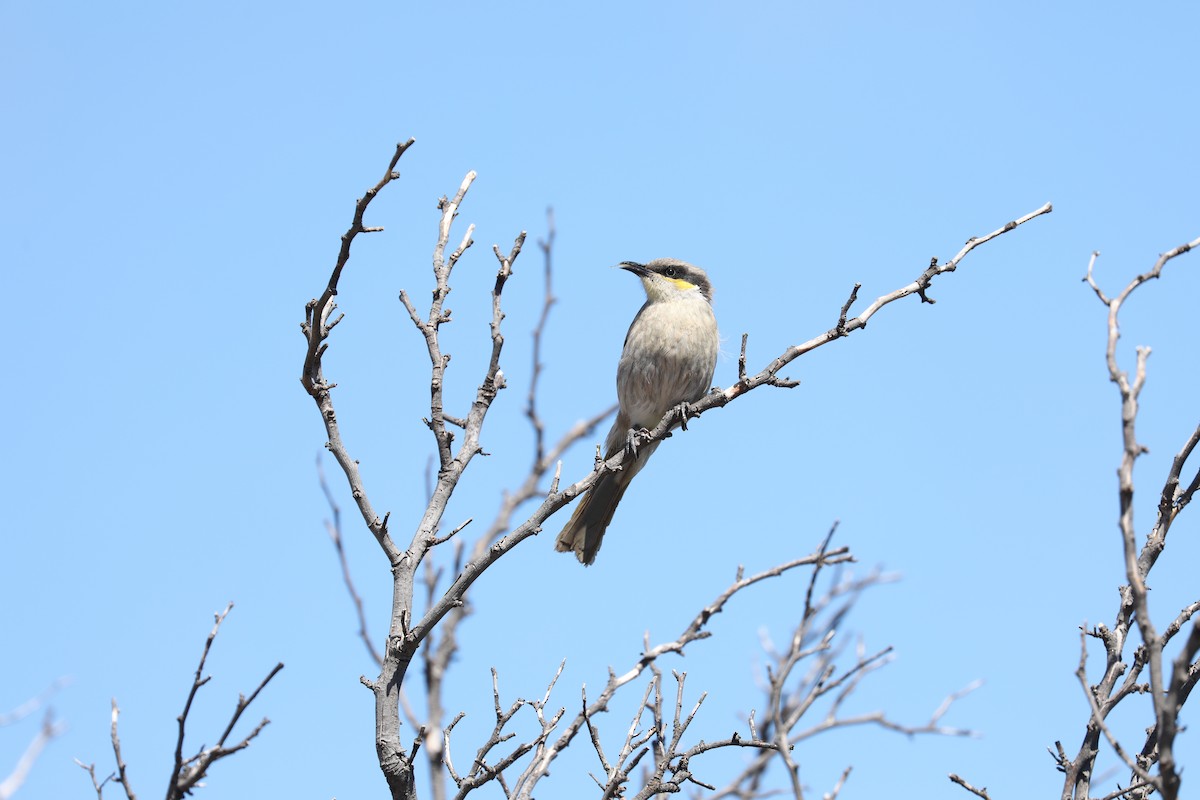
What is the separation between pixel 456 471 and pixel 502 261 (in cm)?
93

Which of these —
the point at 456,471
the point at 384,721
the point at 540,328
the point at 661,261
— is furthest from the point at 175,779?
the point at 661,261

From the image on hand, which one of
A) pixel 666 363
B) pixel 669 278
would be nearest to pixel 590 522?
pixel 666 363

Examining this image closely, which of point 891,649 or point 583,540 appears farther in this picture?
point 583,540

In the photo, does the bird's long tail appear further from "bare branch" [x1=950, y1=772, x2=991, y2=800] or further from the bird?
"bare branch" [x1=950, y1=772, x2=991, y2=800]

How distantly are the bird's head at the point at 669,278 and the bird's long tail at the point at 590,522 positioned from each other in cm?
128

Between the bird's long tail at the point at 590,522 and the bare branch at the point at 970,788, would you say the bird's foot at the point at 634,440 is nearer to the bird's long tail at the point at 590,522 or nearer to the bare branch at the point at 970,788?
the bird's long tail at the point at 590,522

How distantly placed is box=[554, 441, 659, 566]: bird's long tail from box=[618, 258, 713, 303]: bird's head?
128cm

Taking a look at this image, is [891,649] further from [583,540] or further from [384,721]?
[583,540]

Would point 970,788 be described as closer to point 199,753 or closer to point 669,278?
point 199,753

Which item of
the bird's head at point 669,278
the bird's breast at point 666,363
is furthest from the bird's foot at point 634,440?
the bird's head at point 669,278

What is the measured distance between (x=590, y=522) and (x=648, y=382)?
99 cm

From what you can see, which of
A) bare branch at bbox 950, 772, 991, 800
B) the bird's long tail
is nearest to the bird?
the bird's long tail

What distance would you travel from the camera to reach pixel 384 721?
3.71 metres

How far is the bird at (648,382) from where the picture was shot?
7125 mm
